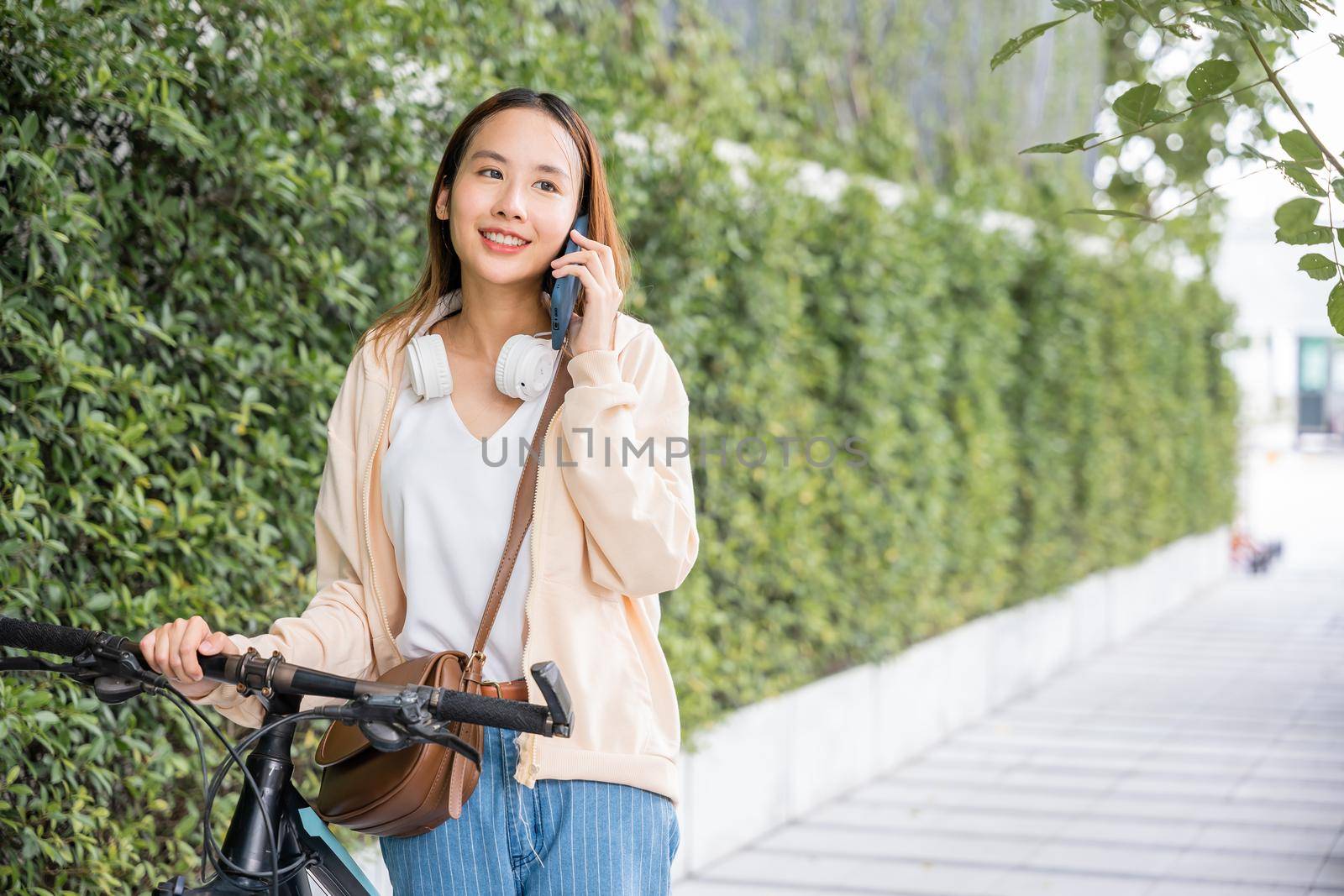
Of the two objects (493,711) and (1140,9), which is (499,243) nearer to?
(493,711)

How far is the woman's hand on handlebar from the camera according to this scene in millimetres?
1641

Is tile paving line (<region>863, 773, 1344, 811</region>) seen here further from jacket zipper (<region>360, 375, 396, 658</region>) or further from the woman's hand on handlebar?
the woman's hand on handlebar

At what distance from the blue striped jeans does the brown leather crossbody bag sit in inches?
1.5

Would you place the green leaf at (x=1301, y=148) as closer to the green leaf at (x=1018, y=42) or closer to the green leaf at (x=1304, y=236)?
the green leaf at (x=1304, y=236)

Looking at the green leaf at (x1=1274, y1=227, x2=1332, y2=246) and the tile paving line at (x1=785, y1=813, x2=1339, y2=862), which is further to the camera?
the tile paving line at (x1=785, y1=813, x2=1339, y2=862)

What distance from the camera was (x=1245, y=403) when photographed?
1457cm

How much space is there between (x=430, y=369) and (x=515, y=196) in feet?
0.85

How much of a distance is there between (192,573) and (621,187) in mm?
1709

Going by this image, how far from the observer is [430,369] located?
1.92 metres

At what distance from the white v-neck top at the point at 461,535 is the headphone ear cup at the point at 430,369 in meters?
0.06

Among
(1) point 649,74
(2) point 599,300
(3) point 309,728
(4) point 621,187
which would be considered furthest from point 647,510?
(1) point 649,74

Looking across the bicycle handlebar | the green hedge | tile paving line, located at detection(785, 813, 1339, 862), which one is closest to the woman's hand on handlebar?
the bicycle handlebar

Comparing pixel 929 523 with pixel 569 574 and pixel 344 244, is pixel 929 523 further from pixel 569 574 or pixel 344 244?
pixel 569 574

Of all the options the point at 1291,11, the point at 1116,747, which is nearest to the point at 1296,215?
the point at 1291,11
